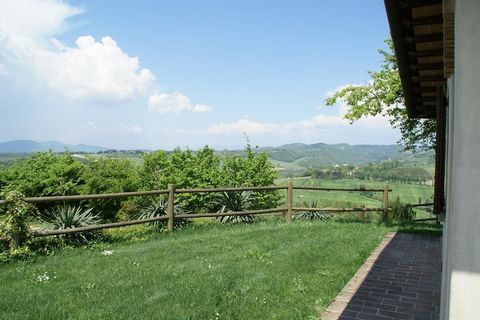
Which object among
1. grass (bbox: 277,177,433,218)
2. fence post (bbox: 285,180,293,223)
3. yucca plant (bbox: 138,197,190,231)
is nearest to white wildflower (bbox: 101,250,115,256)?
yucca plant (bbox: 138,197,190,231)

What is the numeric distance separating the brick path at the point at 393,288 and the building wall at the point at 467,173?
2464 mm

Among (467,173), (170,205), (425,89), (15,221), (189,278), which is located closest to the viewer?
(467,173)

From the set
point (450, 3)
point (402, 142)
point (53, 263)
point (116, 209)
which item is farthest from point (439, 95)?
point (402, 142)

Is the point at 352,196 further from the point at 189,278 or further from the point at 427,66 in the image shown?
the point at 427,66

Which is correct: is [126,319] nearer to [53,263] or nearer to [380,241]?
[53,263]

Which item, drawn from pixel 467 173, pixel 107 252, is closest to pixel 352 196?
pixel 107 252

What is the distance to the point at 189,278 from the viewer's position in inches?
224

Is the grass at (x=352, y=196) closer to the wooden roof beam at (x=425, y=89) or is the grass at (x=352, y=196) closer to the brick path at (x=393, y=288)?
the brick path at (x=393, y=288)

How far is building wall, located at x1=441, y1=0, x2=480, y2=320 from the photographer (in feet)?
6.88

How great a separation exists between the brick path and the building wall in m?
2.46

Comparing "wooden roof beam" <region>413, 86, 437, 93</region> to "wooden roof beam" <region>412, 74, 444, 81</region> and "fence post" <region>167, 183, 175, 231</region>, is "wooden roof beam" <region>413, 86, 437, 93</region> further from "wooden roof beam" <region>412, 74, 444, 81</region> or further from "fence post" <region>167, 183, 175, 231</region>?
"fence post" <region>167, 183, 175, 231</region>

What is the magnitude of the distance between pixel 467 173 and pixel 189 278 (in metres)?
4.37

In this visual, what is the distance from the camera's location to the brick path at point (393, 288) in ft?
15.1

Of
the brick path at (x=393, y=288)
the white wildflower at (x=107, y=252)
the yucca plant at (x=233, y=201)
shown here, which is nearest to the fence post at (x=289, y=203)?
the yucca plant at (x=233, y=201)
